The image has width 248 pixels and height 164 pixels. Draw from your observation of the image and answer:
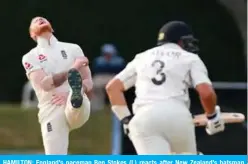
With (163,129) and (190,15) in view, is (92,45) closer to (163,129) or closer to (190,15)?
(190,15)

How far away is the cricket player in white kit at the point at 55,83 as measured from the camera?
10.5 meters

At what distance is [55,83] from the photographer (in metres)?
10.5

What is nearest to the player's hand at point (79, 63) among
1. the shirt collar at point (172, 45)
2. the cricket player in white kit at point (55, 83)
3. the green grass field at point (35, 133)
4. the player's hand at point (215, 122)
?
the cricket player in white kit at point (55, 83)

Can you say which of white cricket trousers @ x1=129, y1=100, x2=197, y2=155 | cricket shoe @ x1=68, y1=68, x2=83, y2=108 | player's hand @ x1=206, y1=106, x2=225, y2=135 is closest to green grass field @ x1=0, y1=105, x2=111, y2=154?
player's hand @ x1=206, y1=106, x2=225, y2=135

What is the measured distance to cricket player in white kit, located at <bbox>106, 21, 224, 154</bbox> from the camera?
10648mm

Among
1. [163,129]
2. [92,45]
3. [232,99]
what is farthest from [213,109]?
[92,45]

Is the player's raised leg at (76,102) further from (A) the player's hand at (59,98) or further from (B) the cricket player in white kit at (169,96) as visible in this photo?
(B) the cricket player in white kit at (169,96)

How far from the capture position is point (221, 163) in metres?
9.86

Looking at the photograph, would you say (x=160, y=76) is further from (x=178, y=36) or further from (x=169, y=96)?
(x=178, y=36)

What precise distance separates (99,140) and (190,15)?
6.34 meters

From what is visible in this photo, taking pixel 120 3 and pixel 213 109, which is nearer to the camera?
pixel 213 109

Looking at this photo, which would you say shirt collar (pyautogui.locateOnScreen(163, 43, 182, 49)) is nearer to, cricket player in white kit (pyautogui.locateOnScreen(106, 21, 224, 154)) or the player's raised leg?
cricket player in white kit (pyautogui.locateOnScreen(106, 21, 224, 154))

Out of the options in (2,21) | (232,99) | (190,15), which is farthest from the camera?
(190,15)

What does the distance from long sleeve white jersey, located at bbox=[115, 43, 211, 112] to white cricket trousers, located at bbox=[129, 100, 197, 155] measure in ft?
0.29
